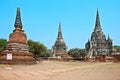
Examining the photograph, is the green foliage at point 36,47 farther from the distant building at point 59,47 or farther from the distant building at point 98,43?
the distant building at point 98,43

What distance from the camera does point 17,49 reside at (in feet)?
95.8

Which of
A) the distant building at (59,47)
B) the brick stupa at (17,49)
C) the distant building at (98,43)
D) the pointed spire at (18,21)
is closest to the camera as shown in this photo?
the brick stupa at (17,49)

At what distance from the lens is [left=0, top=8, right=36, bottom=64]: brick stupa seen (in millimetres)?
28223

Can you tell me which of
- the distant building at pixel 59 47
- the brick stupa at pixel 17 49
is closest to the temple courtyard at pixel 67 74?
the brick stupa at pixel 17 49

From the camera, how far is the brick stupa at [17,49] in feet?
92.6

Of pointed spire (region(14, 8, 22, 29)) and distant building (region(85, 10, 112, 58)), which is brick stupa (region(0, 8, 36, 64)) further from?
distant building (region(85, 10, 112, 58))

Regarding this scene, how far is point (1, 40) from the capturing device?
6244 centimetres

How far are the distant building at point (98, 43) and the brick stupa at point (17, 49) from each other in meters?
41.8

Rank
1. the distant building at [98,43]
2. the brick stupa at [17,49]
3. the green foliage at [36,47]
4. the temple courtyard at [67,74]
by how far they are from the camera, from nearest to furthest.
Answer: the temple courtyard at [67,74], the brick stupa at [17,49], the green foliage at [36,47], the distant building at [98,43]

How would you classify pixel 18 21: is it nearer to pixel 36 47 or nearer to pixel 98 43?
pixel 36 47

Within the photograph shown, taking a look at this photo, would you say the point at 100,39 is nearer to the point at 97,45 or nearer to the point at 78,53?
the point at 97,45

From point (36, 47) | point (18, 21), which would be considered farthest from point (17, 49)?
point (36, 47)

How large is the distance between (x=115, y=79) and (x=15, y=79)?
17.1 feet

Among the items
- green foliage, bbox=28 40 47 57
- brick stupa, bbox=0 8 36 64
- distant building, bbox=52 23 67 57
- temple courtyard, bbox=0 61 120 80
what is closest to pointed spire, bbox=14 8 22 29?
brick stupa, bbox=0 8 36 64
